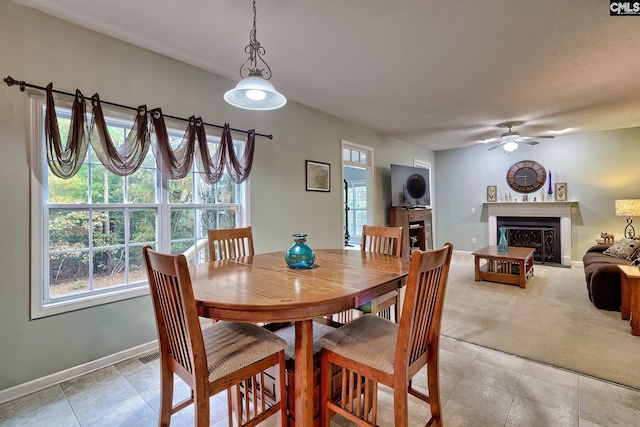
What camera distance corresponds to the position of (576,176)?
18.9 feet

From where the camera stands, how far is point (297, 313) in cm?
124

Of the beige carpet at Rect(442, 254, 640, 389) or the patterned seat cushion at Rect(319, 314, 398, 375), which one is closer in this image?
the patterned seat cushion at Rect(319, 314, 398, 375)

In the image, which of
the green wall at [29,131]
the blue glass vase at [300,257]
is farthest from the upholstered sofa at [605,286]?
the green wall at [29,131]

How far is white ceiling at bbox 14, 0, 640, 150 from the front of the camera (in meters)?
2.01

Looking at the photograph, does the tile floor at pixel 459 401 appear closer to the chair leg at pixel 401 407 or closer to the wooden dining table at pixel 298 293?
the chair leg at pixel 401 407

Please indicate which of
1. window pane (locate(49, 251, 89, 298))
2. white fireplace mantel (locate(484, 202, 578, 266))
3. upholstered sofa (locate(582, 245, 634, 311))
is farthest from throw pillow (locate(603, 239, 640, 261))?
window pane (locate(49, 251, 89, 298))

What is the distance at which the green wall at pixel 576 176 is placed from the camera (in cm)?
534

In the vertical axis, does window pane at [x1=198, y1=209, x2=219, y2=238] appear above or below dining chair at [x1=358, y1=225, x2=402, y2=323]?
above

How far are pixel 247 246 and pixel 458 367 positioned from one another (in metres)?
1.98

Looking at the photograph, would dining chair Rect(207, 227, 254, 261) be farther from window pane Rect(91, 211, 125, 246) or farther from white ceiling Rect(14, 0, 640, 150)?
white ceiling Rect(14, 0, 640, 150)

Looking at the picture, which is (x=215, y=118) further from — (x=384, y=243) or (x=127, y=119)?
(x=384, y=243)

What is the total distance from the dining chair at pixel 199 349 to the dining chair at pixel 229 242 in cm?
87

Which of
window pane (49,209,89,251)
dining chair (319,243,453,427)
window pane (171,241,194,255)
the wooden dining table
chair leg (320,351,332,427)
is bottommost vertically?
chair leg (320,351,332,427)

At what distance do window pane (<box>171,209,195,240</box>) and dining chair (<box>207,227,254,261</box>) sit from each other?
50 cm
